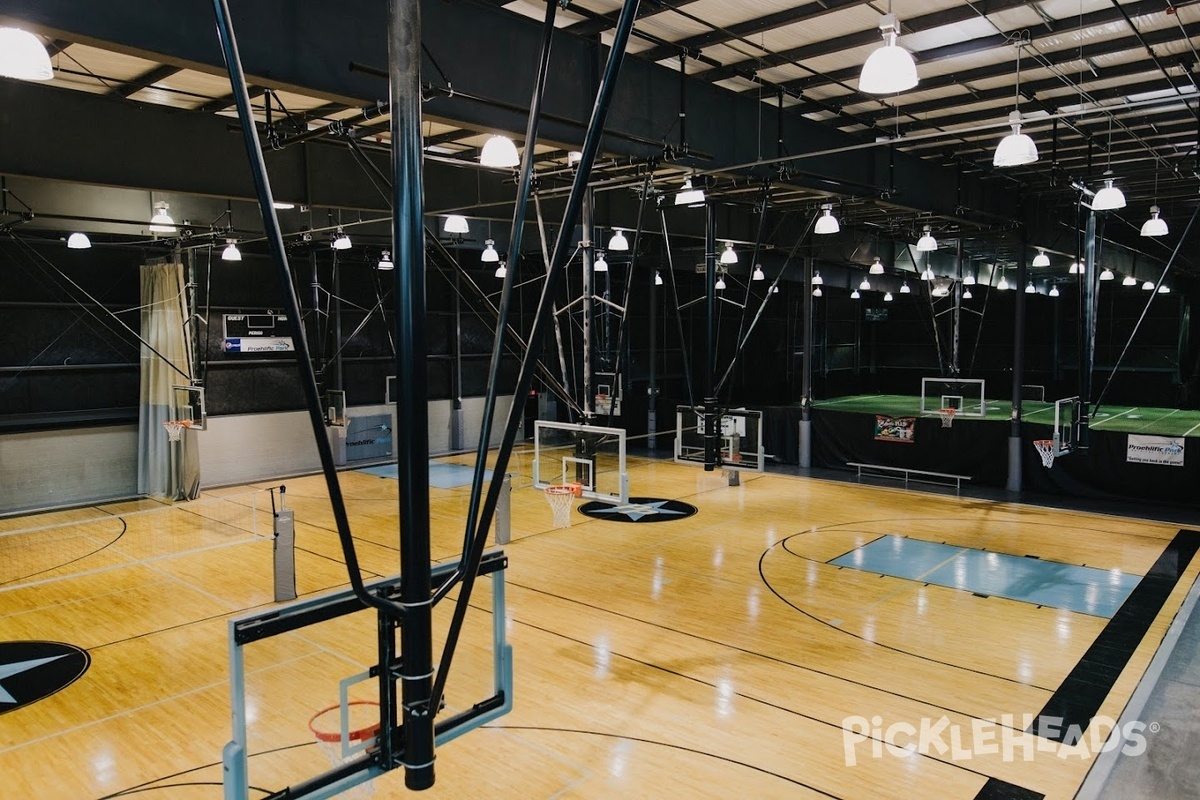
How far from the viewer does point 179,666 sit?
25.3ft

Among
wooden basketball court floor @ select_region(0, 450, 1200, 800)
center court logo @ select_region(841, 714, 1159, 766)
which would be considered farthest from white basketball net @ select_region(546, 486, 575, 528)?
center court logo @ select_region(841, 714, 1159, 766)

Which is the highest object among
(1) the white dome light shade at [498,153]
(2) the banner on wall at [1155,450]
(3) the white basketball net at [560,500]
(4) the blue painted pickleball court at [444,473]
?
(1) the white dome light shade at [498,153]

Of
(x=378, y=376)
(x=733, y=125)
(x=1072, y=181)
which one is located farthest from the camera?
(x=378, y=376)

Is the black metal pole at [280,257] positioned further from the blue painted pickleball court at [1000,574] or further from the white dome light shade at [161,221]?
the white dome light shade at [161,221]

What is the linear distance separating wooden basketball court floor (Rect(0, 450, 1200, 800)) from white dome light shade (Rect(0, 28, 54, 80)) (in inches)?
178

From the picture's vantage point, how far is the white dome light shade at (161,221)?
1205 cm

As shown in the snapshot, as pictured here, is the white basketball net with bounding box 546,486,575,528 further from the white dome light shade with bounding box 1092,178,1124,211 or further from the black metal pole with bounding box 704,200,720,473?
the white dome light shade with bounding box 1092,178,1124,211

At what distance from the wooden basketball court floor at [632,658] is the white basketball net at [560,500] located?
0.52 meters

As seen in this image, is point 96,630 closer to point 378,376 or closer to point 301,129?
point 301,129

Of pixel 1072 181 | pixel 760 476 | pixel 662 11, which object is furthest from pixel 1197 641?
pixel 760 476

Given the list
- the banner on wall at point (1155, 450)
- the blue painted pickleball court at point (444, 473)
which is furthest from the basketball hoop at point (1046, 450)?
the blue painted pickleball court at point (444, 473)

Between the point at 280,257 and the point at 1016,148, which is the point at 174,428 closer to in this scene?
the point at 1016,148

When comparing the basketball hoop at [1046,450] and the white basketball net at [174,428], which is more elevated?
the white basketball net at [174,428]

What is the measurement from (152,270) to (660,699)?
42.8 feet
